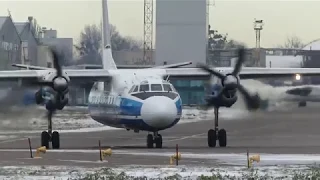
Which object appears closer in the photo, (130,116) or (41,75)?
(130,116)

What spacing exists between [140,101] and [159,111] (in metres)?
1.20

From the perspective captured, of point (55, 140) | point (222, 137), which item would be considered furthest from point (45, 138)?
point (222, 137)

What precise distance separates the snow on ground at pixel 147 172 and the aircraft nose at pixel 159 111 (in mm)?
7488

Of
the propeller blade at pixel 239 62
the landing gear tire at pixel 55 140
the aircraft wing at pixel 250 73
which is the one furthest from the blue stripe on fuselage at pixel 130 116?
the propeller blade at pixel 239 62

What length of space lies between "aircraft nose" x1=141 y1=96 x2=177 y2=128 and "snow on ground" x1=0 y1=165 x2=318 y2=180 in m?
7.49

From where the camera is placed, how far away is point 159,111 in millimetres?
27172

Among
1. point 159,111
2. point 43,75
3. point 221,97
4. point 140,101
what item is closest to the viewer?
point 159,111

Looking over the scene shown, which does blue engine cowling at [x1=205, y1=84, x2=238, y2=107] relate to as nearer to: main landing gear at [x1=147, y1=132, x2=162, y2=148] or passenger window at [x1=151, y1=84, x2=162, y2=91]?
passenger window at [x1=151, y1=84, x2=162, y2=91]

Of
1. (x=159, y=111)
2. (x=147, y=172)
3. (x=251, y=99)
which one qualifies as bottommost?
(x=147, y=172)

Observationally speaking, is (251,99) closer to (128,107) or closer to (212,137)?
(212,137)

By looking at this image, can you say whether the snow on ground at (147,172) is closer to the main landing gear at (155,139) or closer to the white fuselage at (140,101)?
the white fuselage at (140,101)

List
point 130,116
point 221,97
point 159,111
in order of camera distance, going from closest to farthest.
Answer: point 159,111, point 130,116, point 221,97

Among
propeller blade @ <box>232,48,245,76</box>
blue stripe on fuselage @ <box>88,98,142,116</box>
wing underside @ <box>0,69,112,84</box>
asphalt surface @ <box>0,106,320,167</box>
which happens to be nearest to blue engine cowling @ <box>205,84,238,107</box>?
propeller blade @ <box>232,48,245,76</box>

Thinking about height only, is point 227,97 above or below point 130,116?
above
